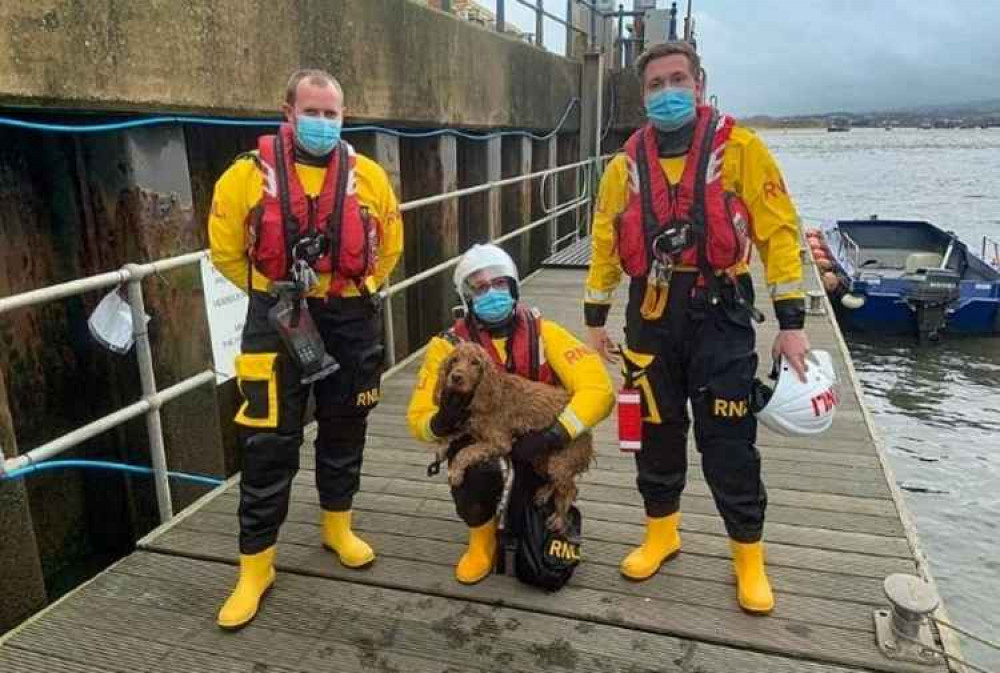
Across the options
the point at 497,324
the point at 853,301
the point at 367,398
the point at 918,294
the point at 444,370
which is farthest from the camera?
the point at 853,301

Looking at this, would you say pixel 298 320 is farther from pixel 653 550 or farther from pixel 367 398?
pixel 653 550

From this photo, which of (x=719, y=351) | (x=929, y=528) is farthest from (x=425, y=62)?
(x=929, y=528)

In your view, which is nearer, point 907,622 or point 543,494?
point 907,622

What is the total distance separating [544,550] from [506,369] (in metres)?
0.63

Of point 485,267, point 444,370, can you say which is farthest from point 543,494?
point 485,267

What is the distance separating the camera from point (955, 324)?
11.8m

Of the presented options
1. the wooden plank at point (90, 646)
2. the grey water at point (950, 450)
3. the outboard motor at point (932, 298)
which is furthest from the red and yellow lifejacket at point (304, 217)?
the outboard motor at point (932, 298)

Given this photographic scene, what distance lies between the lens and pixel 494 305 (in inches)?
103

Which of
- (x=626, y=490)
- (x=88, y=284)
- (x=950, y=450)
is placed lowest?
(x=950, y=450)

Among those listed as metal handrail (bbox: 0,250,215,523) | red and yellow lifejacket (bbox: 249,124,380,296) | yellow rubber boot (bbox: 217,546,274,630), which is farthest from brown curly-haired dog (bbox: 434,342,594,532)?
metal handrail (bbox: 0,250,215,523)

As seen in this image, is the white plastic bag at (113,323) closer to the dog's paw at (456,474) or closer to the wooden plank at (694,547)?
the wooden plank at (694,547)

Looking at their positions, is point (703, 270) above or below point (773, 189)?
below

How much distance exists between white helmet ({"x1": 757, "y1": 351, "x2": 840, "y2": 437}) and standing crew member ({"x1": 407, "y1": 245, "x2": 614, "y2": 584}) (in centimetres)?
52

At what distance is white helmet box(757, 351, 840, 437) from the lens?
244 centimetres
